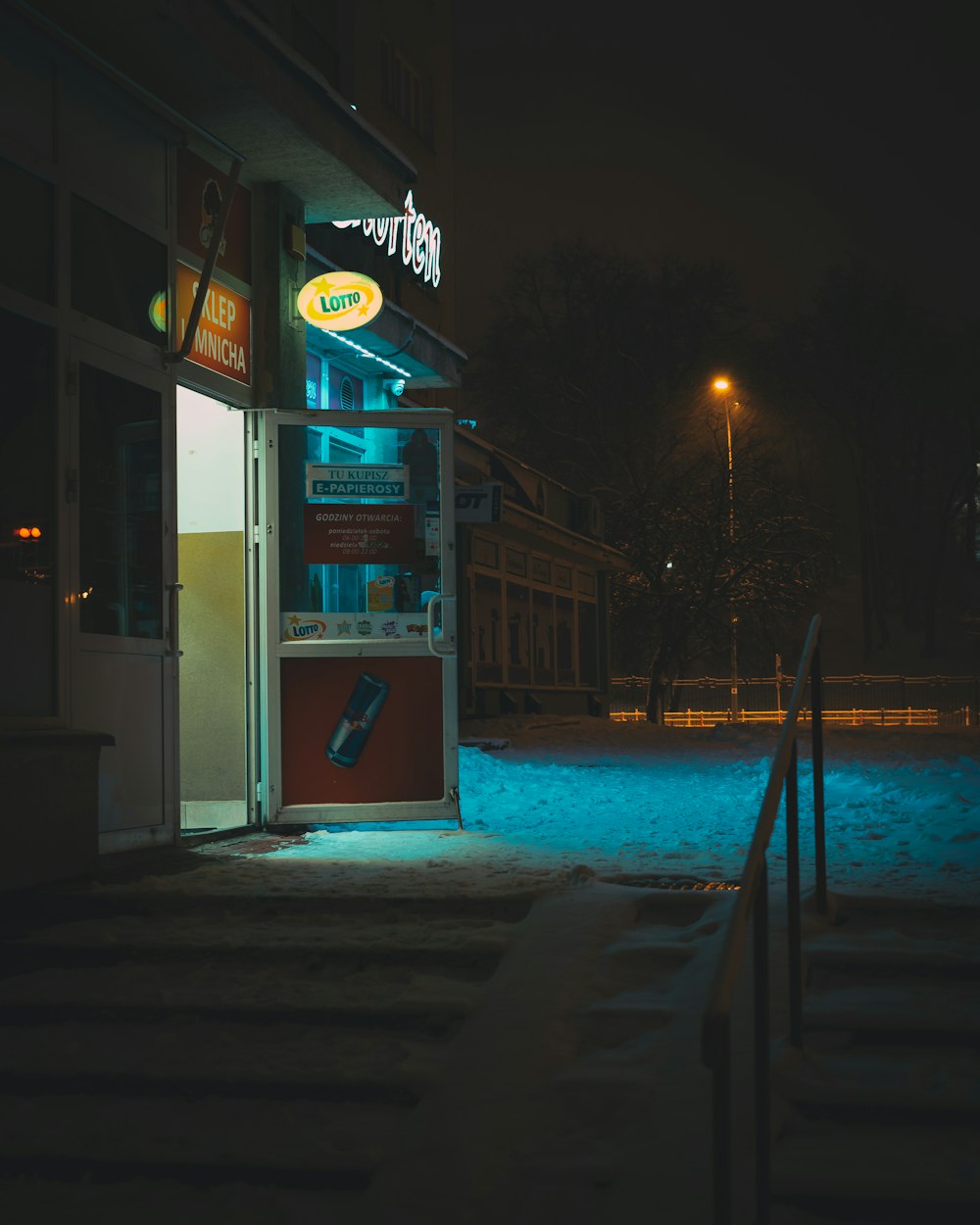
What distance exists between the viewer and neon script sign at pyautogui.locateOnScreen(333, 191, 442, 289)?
47.1 feet

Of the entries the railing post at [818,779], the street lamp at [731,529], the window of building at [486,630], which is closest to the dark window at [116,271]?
the railing post at [818,779]

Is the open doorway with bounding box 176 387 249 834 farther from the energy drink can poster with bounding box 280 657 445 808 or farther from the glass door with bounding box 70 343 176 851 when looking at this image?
the glass door with bounding box 70 343 176 851

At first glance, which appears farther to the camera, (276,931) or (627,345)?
(627,345)

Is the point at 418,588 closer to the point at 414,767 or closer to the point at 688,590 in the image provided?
the point at 414,767

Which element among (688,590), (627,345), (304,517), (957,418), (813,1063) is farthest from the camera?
(957,418)

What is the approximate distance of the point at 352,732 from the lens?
8188 millimetres

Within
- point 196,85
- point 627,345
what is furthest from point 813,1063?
point 627,345

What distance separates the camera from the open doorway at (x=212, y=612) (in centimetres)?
843

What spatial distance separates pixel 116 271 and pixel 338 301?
2.35 meters

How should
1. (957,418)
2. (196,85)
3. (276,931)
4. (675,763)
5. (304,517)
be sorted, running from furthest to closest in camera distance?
(957,418)
(675,763)
(304,517)
(196,85)
(276,931)

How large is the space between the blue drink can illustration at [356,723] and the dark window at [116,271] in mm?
2316

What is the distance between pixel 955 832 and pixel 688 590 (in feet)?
80.8

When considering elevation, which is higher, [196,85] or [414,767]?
[196,85]

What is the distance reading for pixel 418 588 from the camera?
26.9 feet
